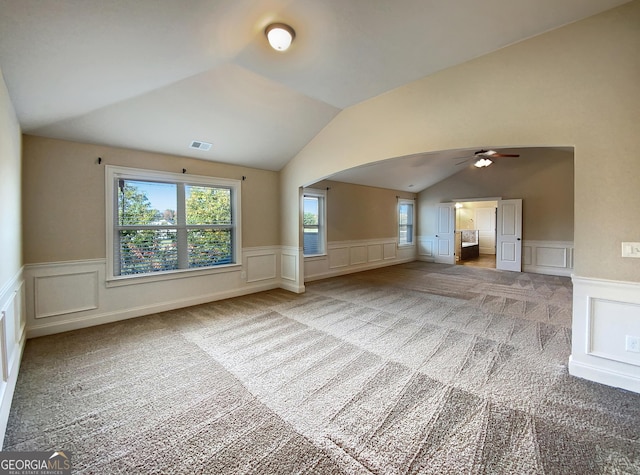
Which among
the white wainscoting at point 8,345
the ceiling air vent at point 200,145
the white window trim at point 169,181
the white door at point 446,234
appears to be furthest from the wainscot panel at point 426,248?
the white wainscoting at point 8,345

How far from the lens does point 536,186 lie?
23.1 feet

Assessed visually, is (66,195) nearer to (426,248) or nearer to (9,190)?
(9,190)

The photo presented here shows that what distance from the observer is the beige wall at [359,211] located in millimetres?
6730

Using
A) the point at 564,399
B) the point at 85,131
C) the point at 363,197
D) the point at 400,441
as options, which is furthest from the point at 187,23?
the point at 363,197

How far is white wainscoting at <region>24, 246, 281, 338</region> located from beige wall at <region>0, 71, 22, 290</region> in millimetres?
627

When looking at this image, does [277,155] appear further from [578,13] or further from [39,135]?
[578,13]

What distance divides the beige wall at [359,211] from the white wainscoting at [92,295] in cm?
297

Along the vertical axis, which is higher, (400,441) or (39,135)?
(39,135)

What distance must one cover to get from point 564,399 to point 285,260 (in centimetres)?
432

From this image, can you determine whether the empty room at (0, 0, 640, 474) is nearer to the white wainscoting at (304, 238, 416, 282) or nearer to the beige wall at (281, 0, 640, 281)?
the beige wall at (281, 0, 640, 281)

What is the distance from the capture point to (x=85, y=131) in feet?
10.6

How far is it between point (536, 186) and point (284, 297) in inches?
279

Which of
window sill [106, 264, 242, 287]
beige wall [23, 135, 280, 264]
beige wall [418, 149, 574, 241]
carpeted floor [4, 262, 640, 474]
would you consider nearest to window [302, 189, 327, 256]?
window sill [106, 264, 242, 287]

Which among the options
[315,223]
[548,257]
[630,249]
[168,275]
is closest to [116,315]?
[168,275]
